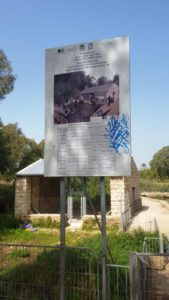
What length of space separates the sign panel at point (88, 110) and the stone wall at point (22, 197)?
14648 mm

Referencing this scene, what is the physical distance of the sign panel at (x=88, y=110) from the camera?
4098mm

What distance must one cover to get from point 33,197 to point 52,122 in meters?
16.4

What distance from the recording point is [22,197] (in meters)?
18.8

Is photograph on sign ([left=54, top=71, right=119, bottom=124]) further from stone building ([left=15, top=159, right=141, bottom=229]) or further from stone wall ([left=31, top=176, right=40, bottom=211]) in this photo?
stone wall ([left=31, top=176, right=40, bottom=211])

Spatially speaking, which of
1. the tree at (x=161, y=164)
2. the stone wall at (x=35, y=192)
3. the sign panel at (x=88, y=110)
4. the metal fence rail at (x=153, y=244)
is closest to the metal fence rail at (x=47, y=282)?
the sign panel at (x=88, y=110)

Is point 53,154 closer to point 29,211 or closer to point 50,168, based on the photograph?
point 50,168

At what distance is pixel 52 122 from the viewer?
4547mm

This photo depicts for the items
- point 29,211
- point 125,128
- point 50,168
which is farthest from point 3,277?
point 29,211

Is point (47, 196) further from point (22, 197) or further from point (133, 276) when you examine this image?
point (133, 276)

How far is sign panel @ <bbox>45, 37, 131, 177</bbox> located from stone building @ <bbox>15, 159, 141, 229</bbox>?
439 inches

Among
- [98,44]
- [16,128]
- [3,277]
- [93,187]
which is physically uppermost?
[16,128]

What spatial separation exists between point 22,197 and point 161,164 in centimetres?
3957

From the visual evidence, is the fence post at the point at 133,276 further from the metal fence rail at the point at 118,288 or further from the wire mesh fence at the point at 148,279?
the metal fence rail at the point at 118,288

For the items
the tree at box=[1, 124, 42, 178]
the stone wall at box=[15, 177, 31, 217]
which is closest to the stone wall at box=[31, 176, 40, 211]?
the stone wall at box=[15, 177, 31, 217]
